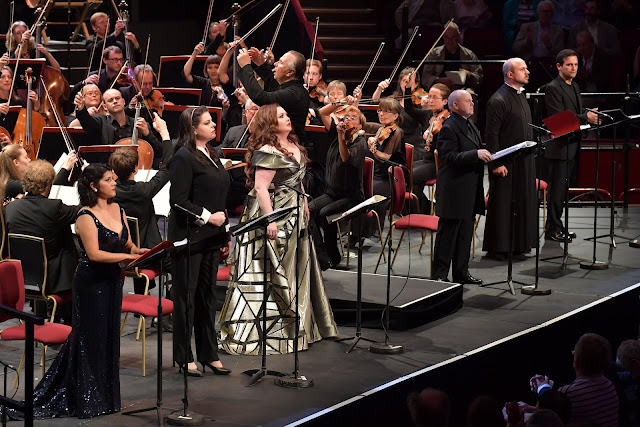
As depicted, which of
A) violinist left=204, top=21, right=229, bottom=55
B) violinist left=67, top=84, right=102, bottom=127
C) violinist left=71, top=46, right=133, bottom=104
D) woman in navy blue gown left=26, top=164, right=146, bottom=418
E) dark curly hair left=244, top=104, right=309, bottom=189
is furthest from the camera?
violinist left=204, top=21, right=229, bottom=55

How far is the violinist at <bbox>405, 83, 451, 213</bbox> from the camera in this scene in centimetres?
860

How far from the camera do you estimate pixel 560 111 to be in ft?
27.6

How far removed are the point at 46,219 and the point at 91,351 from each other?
1.24 metres

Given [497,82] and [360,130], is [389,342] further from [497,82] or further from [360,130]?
[497,82]

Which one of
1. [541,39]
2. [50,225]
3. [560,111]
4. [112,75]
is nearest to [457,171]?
[560,111]

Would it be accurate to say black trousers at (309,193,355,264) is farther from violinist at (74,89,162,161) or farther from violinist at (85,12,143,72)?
violinist at (85,12,143,72)

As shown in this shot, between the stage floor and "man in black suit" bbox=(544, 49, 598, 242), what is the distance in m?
0.47

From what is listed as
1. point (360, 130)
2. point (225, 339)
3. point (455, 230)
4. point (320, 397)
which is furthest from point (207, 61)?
point (320, 397)

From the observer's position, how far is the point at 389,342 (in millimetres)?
6090

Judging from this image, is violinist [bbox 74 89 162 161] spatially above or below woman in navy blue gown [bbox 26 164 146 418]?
above

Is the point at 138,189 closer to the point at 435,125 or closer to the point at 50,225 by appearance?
the point at 50,225

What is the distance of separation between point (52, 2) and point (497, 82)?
5219 mm

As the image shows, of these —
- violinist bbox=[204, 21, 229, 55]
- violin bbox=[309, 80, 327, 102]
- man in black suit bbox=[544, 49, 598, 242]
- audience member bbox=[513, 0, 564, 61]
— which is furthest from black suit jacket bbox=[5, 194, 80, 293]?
audience member bbox=[513, 0, 564, 61]

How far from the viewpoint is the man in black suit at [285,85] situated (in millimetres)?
6180
